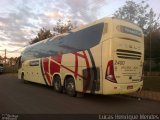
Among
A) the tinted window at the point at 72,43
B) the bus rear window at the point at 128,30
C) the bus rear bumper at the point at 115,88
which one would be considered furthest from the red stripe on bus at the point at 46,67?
the bus rear window at the point at 128,30

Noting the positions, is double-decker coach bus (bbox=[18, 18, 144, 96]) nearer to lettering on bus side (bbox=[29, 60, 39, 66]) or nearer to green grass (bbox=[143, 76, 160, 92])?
green grass (bbox=[143, 76, 160, 92])

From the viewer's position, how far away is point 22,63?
25.6 meters

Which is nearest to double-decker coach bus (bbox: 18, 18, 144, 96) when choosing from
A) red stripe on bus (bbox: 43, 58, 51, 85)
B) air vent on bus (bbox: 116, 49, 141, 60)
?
air vent on bus (bbox: 116, 49, 141, 60)

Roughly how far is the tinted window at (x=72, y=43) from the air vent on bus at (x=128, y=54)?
3.70 feet

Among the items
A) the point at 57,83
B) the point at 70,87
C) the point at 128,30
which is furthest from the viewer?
the point at 57,83

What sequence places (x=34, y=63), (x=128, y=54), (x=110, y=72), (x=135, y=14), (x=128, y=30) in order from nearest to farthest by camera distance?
(x=110, y=72) → (x=128, y=54) → (x=128, y=30) → (x=34, y=63) → (x=135, y=14)

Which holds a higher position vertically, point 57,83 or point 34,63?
point 34,63

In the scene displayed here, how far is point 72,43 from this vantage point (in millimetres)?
15641

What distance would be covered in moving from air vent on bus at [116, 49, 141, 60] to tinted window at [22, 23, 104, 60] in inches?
44.4

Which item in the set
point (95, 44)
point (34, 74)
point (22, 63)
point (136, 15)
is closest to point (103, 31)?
point (95, 44)

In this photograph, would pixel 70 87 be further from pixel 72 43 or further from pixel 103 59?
pixel 103 59

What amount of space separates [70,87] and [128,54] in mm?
3966

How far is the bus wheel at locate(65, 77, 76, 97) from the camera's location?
594 inches

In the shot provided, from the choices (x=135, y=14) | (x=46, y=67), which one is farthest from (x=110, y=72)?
(x=135, y=14)
